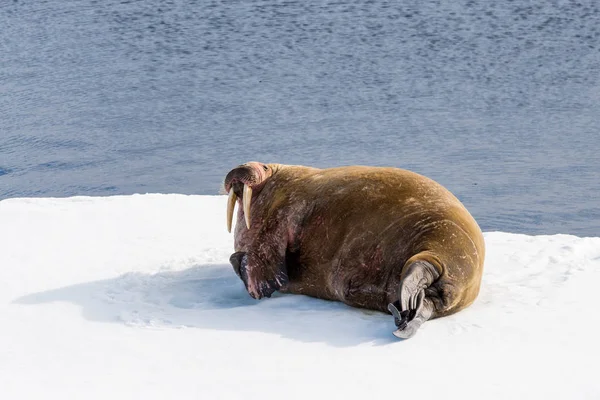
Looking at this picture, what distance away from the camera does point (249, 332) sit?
5.21 metres

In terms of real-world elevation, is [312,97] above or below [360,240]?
below

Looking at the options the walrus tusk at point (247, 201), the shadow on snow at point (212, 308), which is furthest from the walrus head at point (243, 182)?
the shadow on snow at point (212, 308)

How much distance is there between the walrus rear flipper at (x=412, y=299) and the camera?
4.92 meters

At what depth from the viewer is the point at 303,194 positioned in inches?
238

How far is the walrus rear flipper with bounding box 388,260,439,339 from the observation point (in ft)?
16.1

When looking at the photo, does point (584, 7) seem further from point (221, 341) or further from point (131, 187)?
point (221, 341)

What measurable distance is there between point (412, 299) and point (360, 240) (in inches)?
26.3

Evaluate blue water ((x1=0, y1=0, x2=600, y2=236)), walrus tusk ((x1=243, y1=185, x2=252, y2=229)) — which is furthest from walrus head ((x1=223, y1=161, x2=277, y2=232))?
blue water ((x1=0, y1=0, x2=600, y2=236))

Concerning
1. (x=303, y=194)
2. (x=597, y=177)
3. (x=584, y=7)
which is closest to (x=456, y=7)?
(x=584, y=7)

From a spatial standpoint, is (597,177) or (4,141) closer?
(597,177)

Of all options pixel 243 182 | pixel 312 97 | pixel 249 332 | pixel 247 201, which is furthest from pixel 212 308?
pixel 312 97

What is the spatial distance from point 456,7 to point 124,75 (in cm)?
840

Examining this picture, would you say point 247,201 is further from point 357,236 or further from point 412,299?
point 412,299

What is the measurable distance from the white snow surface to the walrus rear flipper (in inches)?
3.1
